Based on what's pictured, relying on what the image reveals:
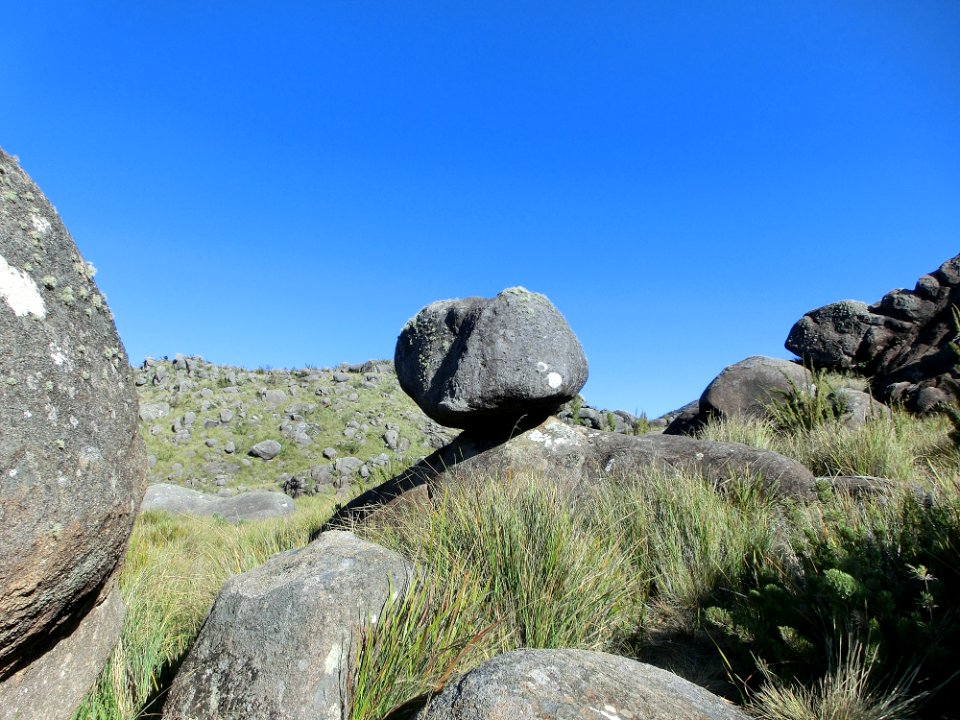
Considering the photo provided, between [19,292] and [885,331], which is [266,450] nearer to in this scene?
[885,331]

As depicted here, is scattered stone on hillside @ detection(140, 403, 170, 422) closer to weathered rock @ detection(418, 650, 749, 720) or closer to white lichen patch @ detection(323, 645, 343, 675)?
white lichen patch @ detection(323, 645, 343, 675)

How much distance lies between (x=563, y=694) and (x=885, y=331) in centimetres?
1630

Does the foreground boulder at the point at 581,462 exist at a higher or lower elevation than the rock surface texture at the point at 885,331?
lower

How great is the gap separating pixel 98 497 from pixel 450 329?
5.72m

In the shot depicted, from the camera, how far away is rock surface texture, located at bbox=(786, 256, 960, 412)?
15.4m

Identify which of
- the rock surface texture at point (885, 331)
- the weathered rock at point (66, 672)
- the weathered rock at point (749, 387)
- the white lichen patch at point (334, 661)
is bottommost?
the white lichen patch at point (334, 661)

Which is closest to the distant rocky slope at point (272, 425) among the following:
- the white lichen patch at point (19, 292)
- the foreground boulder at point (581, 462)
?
the foreground boulder at point (581, 462)

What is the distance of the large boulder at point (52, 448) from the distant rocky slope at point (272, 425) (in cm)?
1828

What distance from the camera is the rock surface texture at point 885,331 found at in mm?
15359

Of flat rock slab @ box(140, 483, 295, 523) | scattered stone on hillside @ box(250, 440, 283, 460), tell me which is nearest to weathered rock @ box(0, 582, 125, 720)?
flat rock slab @ box(140, 483, 295, 523)

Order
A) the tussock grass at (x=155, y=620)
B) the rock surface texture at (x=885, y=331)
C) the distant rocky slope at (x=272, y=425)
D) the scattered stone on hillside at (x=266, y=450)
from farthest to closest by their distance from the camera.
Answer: the scattered stone on hillside at (x=266, y=450) → the distant rocky slope at (x=272, y=425) → the rock surface texture at (x=885, y=331) → the tussock grass at (x=155, y=620)

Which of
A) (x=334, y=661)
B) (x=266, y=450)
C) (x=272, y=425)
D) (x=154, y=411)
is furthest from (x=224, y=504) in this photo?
(x=154, y=411)

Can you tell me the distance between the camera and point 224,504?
15.7m

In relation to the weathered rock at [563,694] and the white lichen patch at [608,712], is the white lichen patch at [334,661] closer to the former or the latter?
the weathered rock at [563,694]
